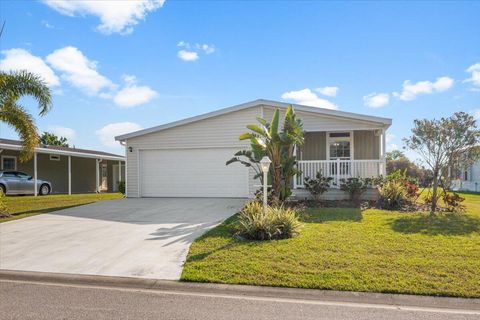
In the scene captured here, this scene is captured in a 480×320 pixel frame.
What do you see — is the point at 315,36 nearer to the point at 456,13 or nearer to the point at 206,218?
the point at 456,13

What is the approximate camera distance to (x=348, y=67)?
13.1 metres

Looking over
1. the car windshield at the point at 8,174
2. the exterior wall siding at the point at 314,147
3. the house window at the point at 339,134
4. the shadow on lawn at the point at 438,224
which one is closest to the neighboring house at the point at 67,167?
the car windshield at the point at 8,174

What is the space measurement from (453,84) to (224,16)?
30.7ft

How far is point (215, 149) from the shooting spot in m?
15.0

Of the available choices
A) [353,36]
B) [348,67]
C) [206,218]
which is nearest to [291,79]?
[348,67]

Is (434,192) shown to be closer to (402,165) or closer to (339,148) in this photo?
(339,148)

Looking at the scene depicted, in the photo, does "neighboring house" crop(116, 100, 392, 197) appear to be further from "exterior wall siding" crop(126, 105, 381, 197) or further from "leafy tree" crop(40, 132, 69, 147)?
"leafy tree" crop(40, 132, 69, 147)

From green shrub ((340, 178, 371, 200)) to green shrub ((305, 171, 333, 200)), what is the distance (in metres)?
0.58

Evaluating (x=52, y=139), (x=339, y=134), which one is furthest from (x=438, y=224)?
(x=52, y=139)

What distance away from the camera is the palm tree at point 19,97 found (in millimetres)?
11250

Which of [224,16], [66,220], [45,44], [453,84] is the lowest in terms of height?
[66,220]

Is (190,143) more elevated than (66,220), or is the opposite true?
(190,143)

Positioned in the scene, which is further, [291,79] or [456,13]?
[291,79]

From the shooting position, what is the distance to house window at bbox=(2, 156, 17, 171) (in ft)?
66.2
